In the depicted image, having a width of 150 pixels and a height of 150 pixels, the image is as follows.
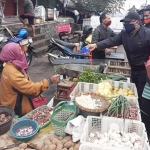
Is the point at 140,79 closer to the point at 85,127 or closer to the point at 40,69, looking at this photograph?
the point at 85,127

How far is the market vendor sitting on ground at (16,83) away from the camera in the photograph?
2.98 m

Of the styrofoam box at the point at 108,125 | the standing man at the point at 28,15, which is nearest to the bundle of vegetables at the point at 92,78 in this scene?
the styrofoam box at the point at 108,125

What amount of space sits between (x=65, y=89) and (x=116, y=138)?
143 cm

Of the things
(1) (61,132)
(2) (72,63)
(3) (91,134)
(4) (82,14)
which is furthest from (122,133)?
(4) (82,14)

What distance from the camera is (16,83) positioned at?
298 cm

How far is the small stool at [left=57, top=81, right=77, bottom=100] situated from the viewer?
332cm

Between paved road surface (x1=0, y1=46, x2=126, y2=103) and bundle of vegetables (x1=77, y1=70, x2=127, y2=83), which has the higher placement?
bundle of vegetables (x1=77, y1=70, x2=127, y2=83)

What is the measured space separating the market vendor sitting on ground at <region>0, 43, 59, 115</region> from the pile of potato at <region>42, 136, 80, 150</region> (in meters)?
0.98

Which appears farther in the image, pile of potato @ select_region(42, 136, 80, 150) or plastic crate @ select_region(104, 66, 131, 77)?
plastic crate @ select_region(104, 66, 131, 77)

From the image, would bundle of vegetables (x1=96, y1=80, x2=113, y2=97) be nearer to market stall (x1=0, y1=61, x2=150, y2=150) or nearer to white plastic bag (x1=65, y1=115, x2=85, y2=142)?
market stall (x1=0, y1=61, x2=150, y2=150)

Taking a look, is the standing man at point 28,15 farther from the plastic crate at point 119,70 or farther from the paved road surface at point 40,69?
the plastic crate at point 119,70

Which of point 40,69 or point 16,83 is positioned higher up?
point 16,83

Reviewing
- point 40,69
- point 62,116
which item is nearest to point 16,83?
point 62,116

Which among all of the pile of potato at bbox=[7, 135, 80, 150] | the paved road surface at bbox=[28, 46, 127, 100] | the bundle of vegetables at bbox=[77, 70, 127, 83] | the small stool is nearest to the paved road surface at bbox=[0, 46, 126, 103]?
the paved road surface at bbox=[28, 46, 127, 100]
